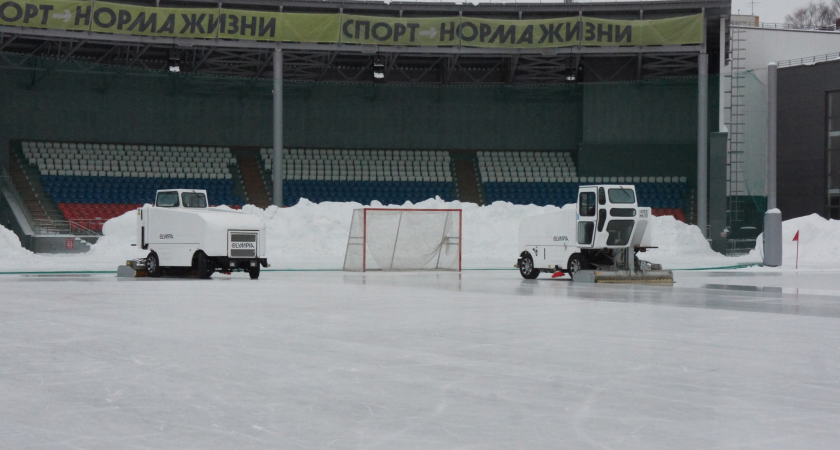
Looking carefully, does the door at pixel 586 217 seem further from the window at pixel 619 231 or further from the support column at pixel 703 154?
the support column at pixel 703 154

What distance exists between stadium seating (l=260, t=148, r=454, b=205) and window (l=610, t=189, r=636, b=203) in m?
25.4

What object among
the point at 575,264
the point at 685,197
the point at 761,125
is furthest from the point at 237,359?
the point at 685,197

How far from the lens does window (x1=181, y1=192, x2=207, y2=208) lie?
890 inches

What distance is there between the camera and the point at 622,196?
21.1 meters

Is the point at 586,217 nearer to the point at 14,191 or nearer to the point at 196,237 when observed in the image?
the point at 196,237

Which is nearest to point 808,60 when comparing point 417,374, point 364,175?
point 364,175

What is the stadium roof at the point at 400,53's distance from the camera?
41.9 m

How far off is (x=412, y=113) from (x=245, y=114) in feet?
29.0

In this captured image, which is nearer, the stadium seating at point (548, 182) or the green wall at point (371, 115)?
the green wall at point (371, 115)

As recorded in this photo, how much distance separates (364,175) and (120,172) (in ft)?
39.1

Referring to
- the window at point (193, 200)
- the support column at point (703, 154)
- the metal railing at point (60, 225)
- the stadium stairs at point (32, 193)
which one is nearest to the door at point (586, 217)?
the window at point (193, 200)

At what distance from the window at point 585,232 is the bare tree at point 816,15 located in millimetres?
63796

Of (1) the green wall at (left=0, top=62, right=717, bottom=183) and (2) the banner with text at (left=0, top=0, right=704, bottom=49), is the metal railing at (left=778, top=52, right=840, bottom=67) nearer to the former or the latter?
(1) the green wall at (left=0, top=62, right=717, bottom=183)

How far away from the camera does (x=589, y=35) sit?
1655 inches
